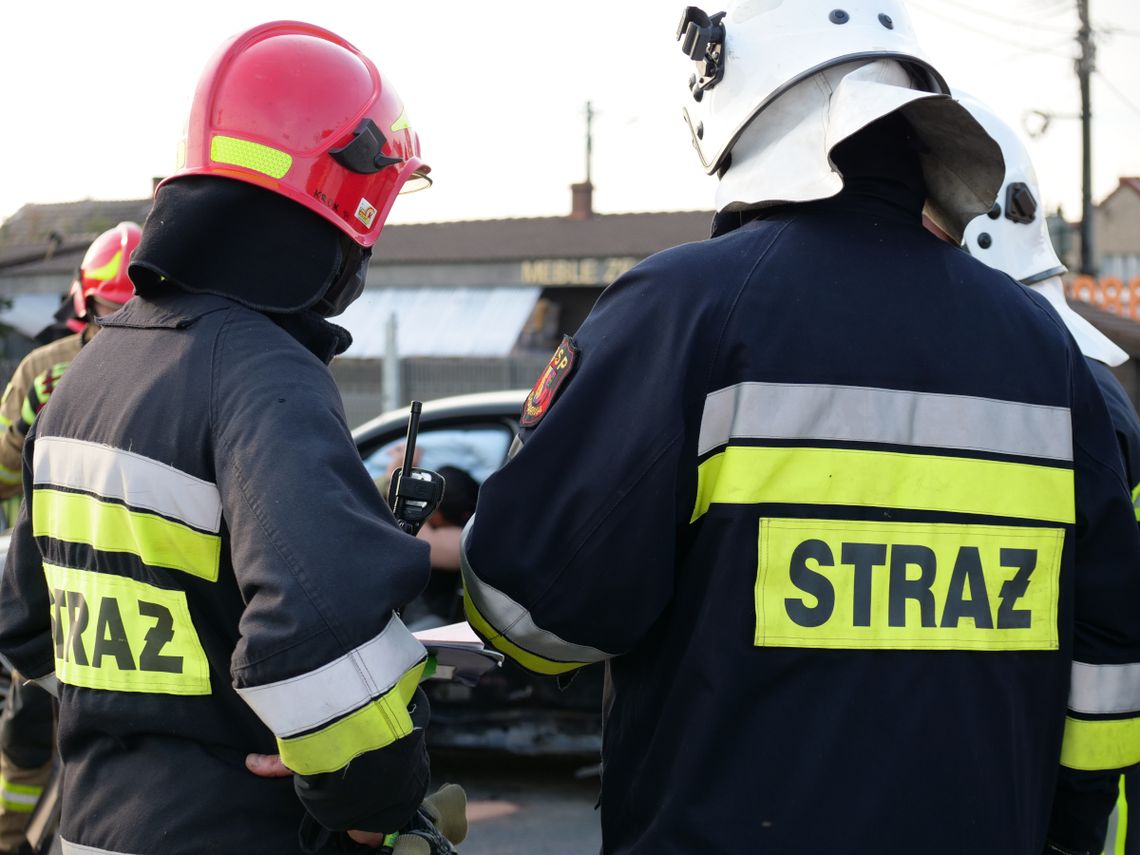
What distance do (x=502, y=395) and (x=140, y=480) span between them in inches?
134

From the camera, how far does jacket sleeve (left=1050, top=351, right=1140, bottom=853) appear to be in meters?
1.96

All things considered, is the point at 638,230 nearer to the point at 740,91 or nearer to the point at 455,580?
the point at 455,580

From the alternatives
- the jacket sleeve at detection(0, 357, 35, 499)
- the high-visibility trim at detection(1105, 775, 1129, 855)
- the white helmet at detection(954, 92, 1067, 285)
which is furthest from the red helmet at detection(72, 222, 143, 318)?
the high-visibility trim at detection(1105, 775, 1129, 855)

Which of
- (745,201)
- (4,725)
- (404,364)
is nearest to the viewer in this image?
(745,201)

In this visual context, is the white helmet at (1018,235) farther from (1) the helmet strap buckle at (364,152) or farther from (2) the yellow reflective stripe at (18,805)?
(2) the yellow reflective stripe at (18,805)

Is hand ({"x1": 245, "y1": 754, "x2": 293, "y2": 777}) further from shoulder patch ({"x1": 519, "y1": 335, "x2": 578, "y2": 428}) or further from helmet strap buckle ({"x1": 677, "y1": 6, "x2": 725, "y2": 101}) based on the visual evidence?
helmet strap buckle ({"x1": 677, "y1": 6, "x2": 725, "y2": 101})

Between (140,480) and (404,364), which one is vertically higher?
(140,480)

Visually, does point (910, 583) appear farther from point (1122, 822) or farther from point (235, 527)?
point (1122, 822)

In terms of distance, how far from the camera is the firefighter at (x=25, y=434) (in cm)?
395

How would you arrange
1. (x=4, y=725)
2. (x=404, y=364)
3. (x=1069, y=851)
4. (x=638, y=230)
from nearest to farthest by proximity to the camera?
(x=1069, y=851), (x=4, y=725), (x=404, y=364), (x=638, y=230)

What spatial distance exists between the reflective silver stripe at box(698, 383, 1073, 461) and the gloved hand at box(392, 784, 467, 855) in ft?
2.78

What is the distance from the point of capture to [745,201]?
2.01 m

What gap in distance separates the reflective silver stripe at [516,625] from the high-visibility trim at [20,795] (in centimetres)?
287

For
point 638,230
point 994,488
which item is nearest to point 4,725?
point 994,488
